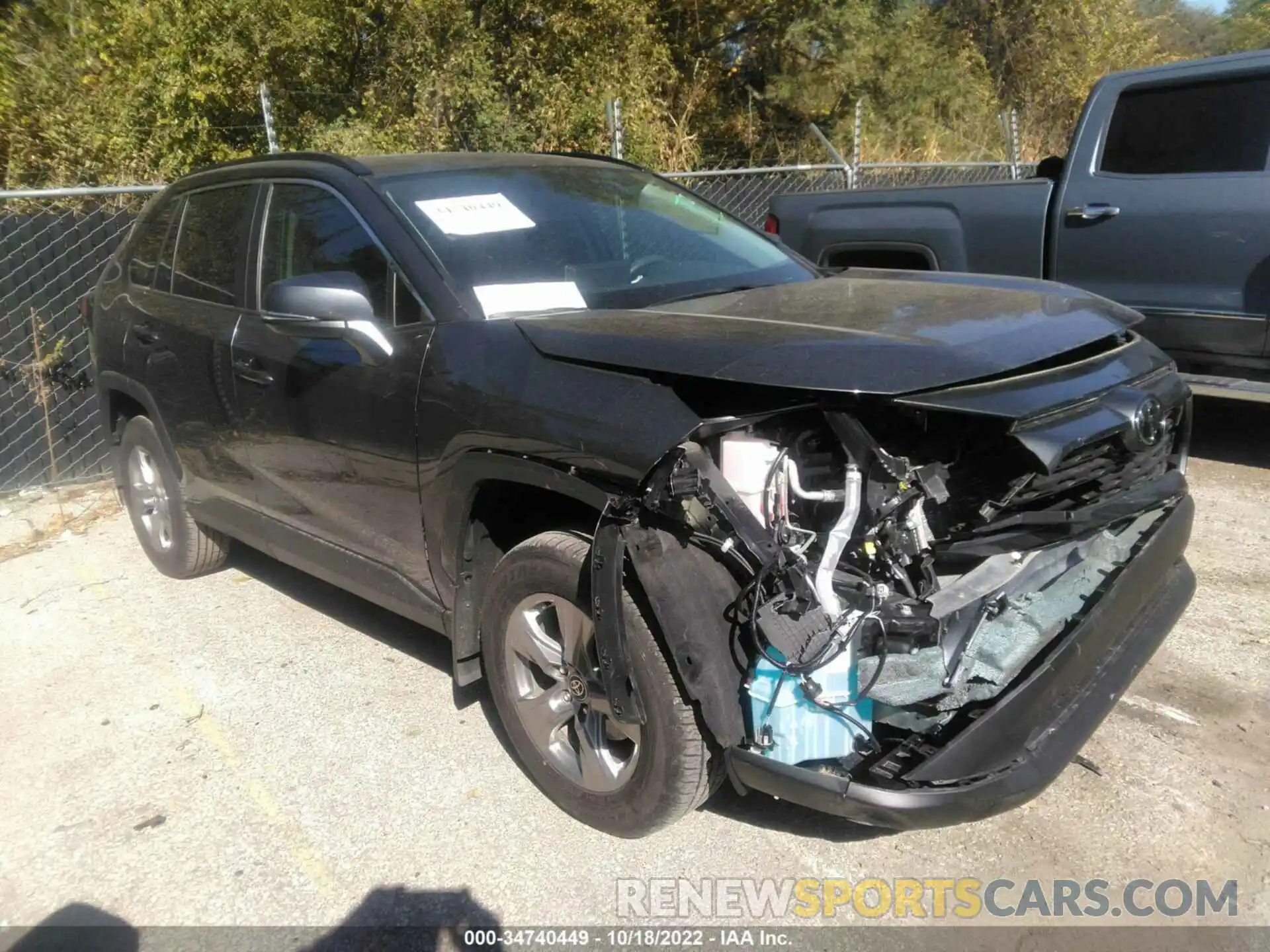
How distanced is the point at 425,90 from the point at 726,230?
8.09 meters

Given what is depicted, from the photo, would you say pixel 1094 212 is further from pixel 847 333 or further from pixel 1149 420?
pixel 847 333

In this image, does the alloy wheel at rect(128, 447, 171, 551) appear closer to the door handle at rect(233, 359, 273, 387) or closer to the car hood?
the door handle at rect(233, 359, 273, 387)

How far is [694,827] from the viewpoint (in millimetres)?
3111

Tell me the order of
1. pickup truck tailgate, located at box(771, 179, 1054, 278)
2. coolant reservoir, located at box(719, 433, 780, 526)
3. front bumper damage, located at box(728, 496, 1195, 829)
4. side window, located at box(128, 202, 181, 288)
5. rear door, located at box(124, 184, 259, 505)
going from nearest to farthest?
1. front bumper damage, located at box(728, 496, 1195, 829)
2. coolant reservoir, located at box(719, 433, 780, 526)
3. rear door, located at box(124, 184, 259, 505)
4. side window, located at box(128, 202, 181, 288)
5. pickup truck tailgate, located at box(771, 179, 1054, 278)

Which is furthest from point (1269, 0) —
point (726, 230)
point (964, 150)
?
point (726, 230)

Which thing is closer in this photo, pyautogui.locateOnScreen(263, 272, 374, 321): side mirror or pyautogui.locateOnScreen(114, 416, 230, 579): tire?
pyautogui.locateOnScreen(263, 272, 374, 321): side mirror

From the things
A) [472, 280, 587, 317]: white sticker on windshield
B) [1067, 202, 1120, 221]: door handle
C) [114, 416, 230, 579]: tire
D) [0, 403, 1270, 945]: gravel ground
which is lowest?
[0, 403, 1270, 945]: gravel ground

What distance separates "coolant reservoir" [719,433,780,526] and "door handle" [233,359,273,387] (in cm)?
195

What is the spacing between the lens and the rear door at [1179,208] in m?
5.39

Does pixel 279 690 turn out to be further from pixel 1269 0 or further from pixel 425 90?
pixel 1269 0

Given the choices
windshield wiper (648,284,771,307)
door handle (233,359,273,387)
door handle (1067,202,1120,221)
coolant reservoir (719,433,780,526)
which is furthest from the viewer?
door handle (1067,202,1120,221)

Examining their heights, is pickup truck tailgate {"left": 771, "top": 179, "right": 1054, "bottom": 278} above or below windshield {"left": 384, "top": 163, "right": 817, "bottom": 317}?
below

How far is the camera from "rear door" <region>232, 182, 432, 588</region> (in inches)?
131

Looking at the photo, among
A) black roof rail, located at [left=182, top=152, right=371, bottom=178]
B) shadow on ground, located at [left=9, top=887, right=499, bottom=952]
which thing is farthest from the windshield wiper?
shadow on ground, located at [left=9, top=887, right=499, bottom=952]
